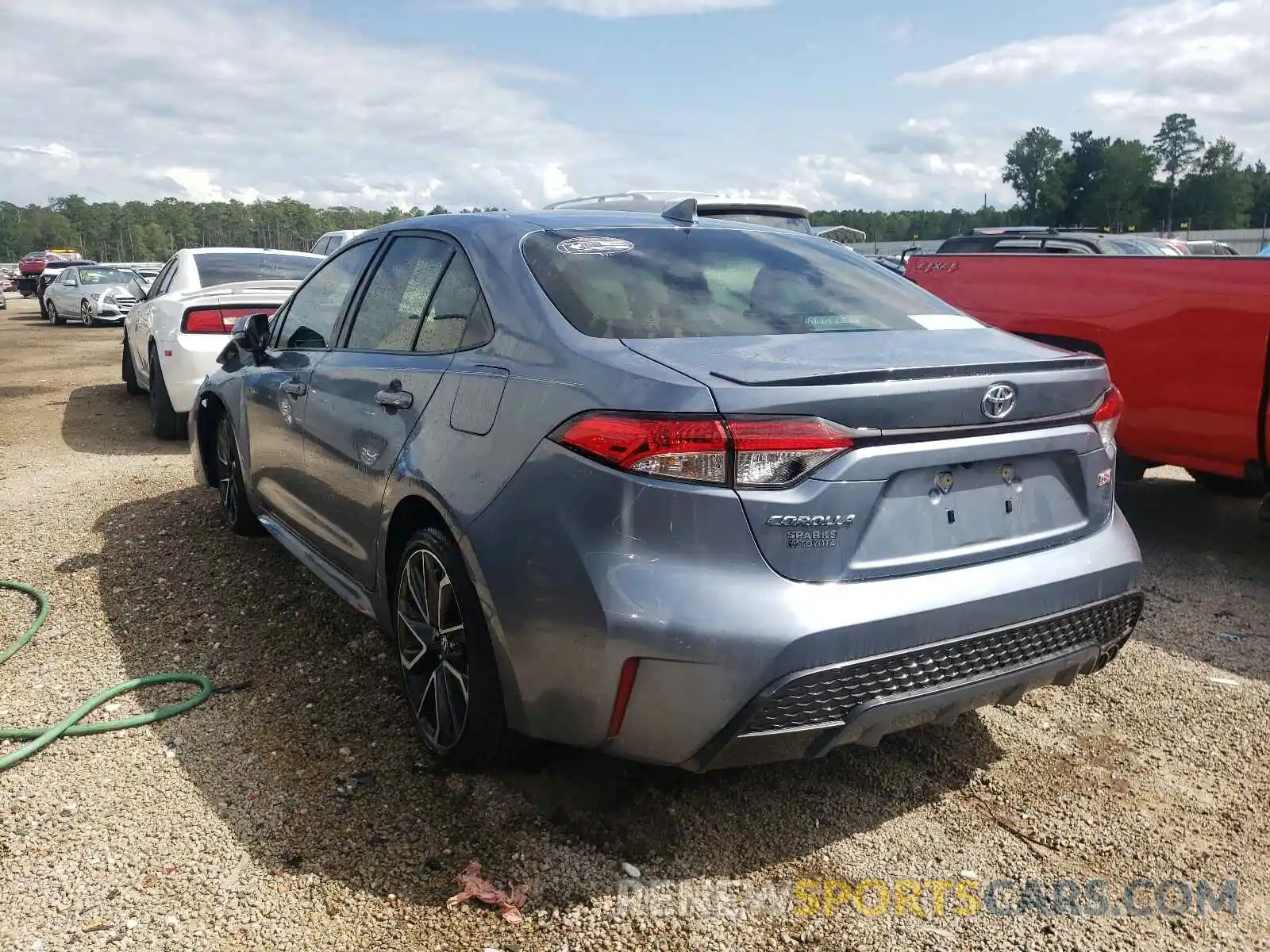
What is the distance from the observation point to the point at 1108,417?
9.64ft

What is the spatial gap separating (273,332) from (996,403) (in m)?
3.38

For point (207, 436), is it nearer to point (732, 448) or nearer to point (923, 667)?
point (732, 448)

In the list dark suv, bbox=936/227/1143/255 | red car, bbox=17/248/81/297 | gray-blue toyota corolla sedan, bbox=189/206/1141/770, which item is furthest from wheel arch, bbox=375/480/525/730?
red car, bbox=17/248/81/297

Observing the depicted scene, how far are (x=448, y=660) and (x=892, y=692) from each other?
1.30 metres

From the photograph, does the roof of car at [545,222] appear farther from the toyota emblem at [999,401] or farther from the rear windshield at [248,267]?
the rear windshield at [248,267]

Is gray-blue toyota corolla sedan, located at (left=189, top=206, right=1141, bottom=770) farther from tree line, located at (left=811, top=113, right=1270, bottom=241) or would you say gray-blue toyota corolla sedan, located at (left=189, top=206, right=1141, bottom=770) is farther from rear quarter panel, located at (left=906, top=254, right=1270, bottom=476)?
tree line, located at (left=811, top=113, right=1270, bottom=241)

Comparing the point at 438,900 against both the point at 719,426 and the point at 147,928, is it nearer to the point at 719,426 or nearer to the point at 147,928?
the point at 147,928

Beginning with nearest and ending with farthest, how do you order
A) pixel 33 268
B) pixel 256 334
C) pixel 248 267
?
pixel 256 334
pixel 248 267
pixel 33 268

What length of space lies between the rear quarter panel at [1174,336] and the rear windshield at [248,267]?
622 cm

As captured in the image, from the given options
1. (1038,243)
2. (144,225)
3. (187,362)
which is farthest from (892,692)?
(144,225)

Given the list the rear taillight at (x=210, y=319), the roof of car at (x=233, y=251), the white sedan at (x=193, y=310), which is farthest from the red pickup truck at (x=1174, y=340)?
the roof of car at (x=233, y=251)

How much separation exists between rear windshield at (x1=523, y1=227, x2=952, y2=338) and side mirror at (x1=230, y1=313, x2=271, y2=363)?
199 cm

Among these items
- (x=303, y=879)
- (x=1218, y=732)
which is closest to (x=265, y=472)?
(x=303, y=879)

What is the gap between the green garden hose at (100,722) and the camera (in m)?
3.29
